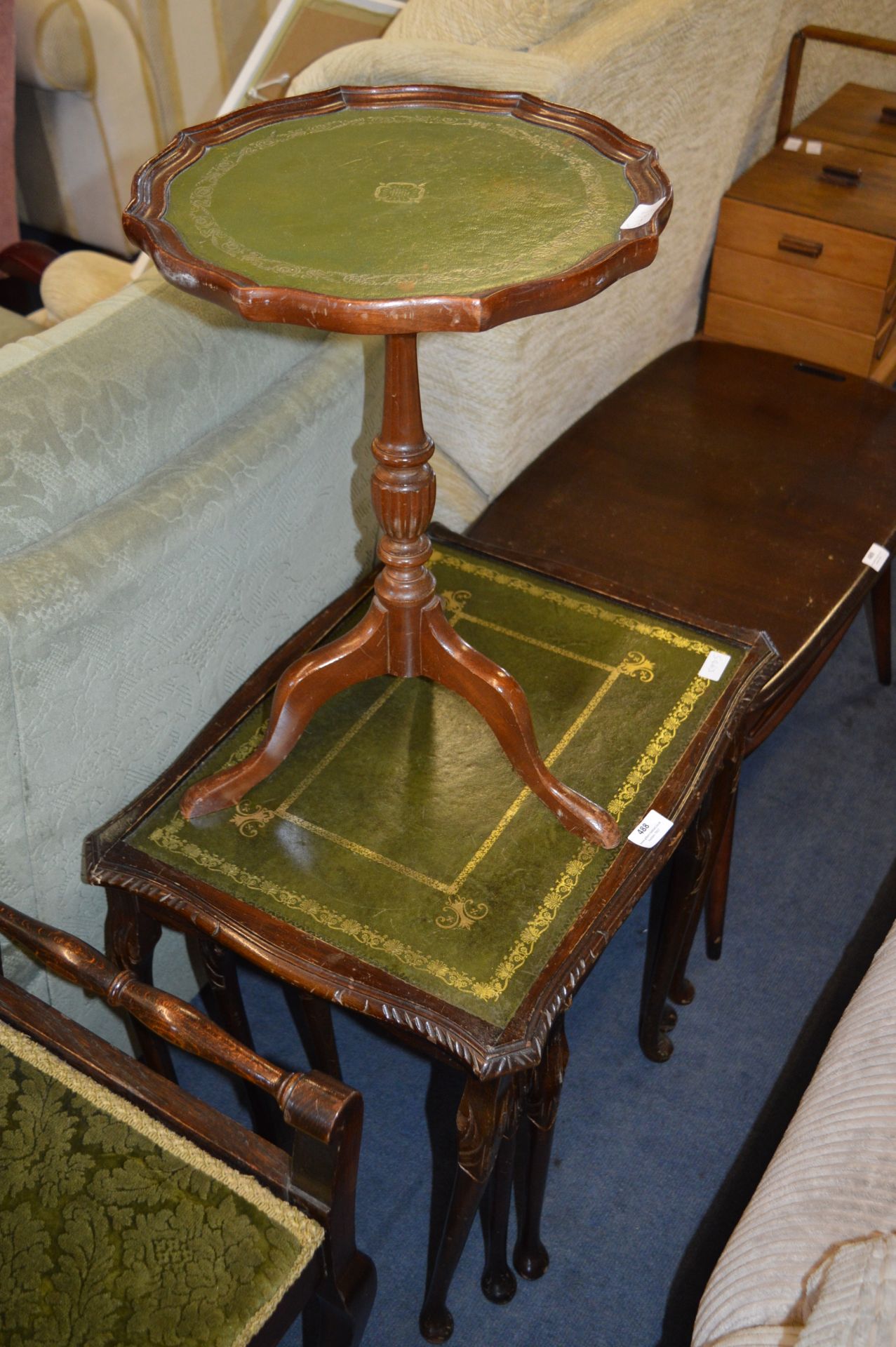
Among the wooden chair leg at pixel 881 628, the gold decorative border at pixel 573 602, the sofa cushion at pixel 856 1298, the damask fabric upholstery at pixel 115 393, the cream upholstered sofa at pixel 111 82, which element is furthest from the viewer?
the cream upholstered sofa at pixel 111 82

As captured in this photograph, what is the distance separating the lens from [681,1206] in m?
1.54

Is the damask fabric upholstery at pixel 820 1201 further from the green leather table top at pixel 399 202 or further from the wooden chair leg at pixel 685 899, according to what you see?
the green leather table top at pixel 399 202

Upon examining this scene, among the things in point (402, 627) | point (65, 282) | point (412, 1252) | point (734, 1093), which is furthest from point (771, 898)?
point (65, 282)

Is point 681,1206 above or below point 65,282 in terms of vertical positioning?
below

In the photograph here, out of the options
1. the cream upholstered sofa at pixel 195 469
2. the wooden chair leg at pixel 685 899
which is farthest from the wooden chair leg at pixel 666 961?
the cream upholstered sofa at pixel 195 469

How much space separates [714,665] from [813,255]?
1199 mm

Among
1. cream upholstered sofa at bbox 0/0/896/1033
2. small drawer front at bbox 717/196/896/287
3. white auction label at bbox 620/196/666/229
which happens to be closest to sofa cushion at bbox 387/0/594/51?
cream upholstered sofa at bbox 0/0/896/1033

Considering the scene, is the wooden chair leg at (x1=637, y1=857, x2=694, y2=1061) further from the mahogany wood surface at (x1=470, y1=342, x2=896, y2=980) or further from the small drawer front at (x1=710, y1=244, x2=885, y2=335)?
the small drawer front at (x1=710, y1=244, x2=885, y2=335)

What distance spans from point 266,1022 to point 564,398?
105 cm

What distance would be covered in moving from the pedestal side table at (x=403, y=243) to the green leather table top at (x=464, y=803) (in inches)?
1.5

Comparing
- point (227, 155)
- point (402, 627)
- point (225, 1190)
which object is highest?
point (227, 155)

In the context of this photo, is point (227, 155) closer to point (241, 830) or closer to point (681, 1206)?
point (241, 830)

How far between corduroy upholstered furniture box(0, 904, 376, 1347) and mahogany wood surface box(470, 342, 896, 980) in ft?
2.05

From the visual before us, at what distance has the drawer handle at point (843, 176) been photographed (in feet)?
7.71
